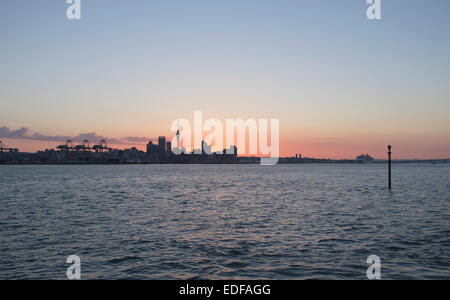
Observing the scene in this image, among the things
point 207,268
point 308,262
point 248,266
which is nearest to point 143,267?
point 207,268

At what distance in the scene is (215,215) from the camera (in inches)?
1193

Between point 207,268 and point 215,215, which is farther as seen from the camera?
point 215,215

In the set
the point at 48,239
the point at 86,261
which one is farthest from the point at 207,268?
the point at 48,239
